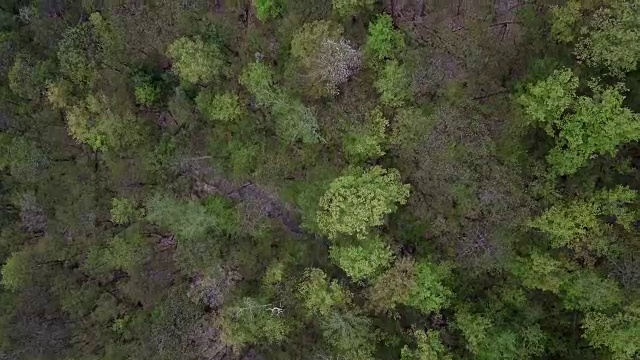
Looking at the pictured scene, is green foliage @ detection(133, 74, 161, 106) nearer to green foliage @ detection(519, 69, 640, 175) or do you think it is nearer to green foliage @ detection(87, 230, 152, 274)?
green foliage @ detection(87, 230, 152, 274)

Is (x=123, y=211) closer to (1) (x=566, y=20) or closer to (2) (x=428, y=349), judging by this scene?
(2) (x=428, y=349)

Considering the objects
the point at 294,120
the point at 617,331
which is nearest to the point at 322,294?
the point at 294,120

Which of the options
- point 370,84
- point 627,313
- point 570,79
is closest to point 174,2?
point 370,84

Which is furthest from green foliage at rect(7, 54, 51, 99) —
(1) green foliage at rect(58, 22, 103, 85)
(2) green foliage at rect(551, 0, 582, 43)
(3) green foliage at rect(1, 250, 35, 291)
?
(2) green foliage at rect(551, 0, 582, 43)

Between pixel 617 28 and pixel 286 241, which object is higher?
pixel 617 28

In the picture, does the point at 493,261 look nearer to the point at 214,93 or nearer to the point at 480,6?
the point at 480,6

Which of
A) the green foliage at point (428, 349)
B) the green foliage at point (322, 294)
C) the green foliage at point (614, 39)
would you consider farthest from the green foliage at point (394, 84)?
the green foliage at point (428, 349)

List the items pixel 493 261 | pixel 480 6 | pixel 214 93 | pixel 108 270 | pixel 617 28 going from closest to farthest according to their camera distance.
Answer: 1. pixel 617 28
2. pixel 493 261
3. pixel 480 6
4. pixel 214 93
5. pixel 108 270
